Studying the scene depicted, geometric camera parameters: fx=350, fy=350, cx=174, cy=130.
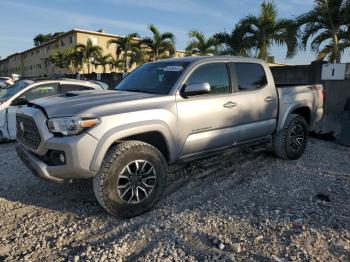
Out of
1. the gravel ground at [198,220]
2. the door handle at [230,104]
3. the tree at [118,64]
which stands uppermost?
the tree at [118,64]

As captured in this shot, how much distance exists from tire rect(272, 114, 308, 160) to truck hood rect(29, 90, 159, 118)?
9.11 ft

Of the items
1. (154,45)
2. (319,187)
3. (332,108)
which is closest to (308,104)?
(319,187)

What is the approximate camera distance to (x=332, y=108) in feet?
28.4

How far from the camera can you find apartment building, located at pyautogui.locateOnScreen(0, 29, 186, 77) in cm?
5334

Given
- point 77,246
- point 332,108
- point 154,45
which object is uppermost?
point 154,45

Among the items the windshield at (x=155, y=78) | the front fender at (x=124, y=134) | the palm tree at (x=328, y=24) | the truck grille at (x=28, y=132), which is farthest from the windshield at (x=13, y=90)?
the palm tree at (x=328, y=24)

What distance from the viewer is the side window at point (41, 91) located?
822 cm

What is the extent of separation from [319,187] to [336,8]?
9.16 meters

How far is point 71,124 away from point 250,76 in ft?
10.00

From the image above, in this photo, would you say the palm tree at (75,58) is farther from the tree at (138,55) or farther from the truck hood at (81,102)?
the truck hood at (81,102)

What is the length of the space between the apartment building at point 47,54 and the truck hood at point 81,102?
101ft

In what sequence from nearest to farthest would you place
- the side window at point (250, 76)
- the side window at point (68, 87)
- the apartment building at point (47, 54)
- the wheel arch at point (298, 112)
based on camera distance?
the side window at point (250, 76)
the wheel arch at point (298, 112)
the side window at point (68, 87)
the apartment building at point (47, 54)

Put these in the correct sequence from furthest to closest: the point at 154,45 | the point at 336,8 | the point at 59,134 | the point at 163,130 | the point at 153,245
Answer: the point at 154,45 < the point at 336,8 < the point at 163,130 < the point at 59,134 < the point at 153,245

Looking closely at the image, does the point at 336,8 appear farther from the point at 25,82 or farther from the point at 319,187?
the point at 25,82
